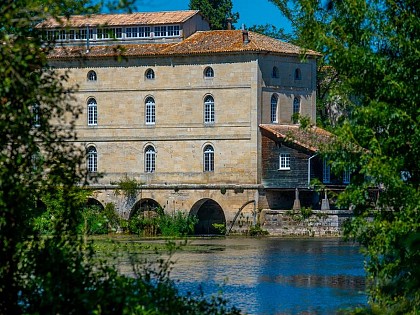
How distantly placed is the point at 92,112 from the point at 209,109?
18.0 ft

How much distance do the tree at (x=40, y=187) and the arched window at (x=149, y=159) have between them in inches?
1507

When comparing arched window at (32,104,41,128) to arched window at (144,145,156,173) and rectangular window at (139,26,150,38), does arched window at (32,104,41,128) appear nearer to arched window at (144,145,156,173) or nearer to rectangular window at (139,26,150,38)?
arched window at (144,145,156,173)

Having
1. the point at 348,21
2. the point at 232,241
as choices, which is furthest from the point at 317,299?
the point at 232,241

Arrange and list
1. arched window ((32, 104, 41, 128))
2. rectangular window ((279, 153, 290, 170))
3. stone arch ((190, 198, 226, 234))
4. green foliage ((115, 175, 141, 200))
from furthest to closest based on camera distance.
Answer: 1. stone arch ((190, 198, 226, 234))
2. green foliage ((115, 175, 141, 200))
3. rectangular window ((279, 153, 290, 170))
4. arched window ((32, 104, 41, 128))

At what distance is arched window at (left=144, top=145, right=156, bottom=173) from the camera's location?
5234cm

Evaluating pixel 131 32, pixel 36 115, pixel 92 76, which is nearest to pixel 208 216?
pixel 92 76

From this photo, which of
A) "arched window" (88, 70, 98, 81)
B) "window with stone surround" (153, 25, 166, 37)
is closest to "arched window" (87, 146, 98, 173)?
"arched window" (88, 70, 98, 81)

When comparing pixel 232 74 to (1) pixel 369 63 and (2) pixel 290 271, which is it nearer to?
(2) pixel 290 271

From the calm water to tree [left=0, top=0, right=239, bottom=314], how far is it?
5.05 metres

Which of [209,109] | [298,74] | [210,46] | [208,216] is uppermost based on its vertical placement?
[210,46]

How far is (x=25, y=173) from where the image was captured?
496 inches

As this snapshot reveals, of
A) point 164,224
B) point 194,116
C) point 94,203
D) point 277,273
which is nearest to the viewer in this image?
point 277,273

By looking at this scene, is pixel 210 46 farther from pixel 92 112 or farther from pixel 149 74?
pixel 92 112

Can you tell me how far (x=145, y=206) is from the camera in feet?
172
